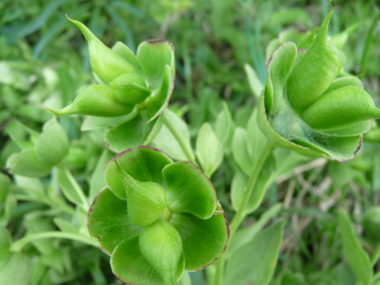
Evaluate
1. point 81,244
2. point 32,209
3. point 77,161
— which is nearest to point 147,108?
point 77,161

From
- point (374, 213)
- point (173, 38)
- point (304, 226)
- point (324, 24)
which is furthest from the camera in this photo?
point (173, 38)

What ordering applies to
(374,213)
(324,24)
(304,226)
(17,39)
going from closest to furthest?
(324,24), (374,213), (304,226), (17,39)

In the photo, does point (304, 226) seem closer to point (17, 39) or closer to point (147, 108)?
point (147, 108)

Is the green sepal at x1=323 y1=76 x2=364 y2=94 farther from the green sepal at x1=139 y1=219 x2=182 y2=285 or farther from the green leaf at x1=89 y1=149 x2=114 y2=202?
the green leaf at x1=89 y1=149 x2=114 y2=202

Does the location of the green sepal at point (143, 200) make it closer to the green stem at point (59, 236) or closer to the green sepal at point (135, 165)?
the green sepal at point (135, 165)

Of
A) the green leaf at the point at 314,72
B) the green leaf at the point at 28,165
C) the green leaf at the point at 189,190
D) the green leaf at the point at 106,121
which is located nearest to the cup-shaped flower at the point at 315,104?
the green leaf at the point at 314,72

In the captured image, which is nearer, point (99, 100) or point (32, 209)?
point (99, 100)
